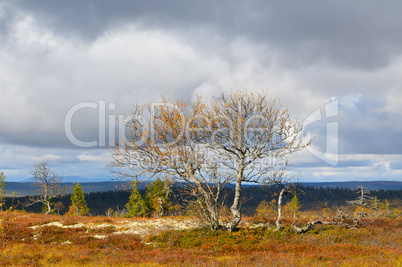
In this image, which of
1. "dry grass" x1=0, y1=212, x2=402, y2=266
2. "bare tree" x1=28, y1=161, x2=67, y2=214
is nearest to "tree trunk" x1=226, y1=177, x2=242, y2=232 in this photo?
"dry grass" x1=0, y1=212, x2=402, y2=266

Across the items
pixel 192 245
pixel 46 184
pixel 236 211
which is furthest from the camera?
pixel 46 184

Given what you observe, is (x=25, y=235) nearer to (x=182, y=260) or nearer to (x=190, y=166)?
(x=190, y=166)

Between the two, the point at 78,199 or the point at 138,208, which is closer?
the point at 138,208

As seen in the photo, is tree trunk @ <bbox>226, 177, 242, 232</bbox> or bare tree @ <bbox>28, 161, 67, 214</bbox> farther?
bare tree @ <bbox>28, 161, 67, 214</bbox>

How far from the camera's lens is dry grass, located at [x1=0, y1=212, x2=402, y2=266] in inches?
534

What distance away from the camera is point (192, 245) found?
746 inches

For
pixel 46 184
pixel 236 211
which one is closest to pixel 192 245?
pixel 236 211

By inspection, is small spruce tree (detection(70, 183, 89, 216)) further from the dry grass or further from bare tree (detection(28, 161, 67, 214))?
the dry grass

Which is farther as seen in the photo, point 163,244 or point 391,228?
point 391,228

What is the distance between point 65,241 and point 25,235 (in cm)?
417

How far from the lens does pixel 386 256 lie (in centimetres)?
1374

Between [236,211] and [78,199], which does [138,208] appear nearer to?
[78,199]

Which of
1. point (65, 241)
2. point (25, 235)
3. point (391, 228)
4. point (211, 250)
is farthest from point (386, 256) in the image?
point (25, 235)

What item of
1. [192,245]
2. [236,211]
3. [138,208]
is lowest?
[138,208]
